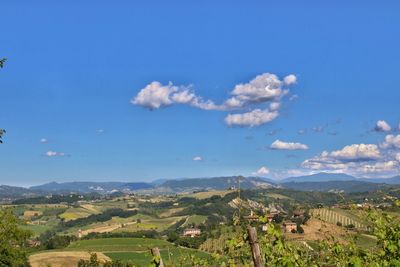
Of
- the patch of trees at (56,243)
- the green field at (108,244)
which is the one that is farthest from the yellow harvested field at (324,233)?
the patch of trees at (56,243)

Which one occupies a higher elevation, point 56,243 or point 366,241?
point 366,241

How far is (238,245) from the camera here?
28.4ft

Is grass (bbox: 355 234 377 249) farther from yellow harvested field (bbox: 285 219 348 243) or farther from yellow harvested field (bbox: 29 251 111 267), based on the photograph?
yellow harvested field (bbox: 29 251 111 267)

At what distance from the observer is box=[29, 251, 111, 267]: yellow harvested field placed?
94562mm

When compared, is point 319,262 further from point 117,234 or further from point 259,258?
point 117,234

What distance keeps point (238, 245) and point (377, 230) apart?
321 cm

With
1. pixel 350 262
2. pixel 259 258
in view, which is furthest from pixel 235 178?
pixel 350 262

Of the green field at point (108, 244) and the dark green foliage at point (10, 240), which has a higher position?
the dark green foliage at point (10, 240)

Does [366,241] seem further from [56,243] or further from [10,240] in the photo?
[56,243]

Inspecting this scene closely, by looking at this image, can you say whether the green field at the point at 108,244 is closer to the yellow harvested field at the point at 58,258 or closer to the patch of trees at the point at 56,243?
the patch of trees at the point at 56,243

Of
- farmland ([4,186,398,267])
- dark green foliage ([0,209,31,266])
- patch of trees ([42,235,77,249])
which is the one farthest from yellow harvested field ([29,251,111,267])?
dark green foliage ([0,209,31,266])

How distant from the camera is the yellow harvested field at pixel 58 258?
310 feet

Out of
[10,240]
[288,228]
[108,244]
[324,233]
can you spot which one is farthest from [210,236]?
[108,244]

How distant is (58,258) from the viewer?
10081cm
